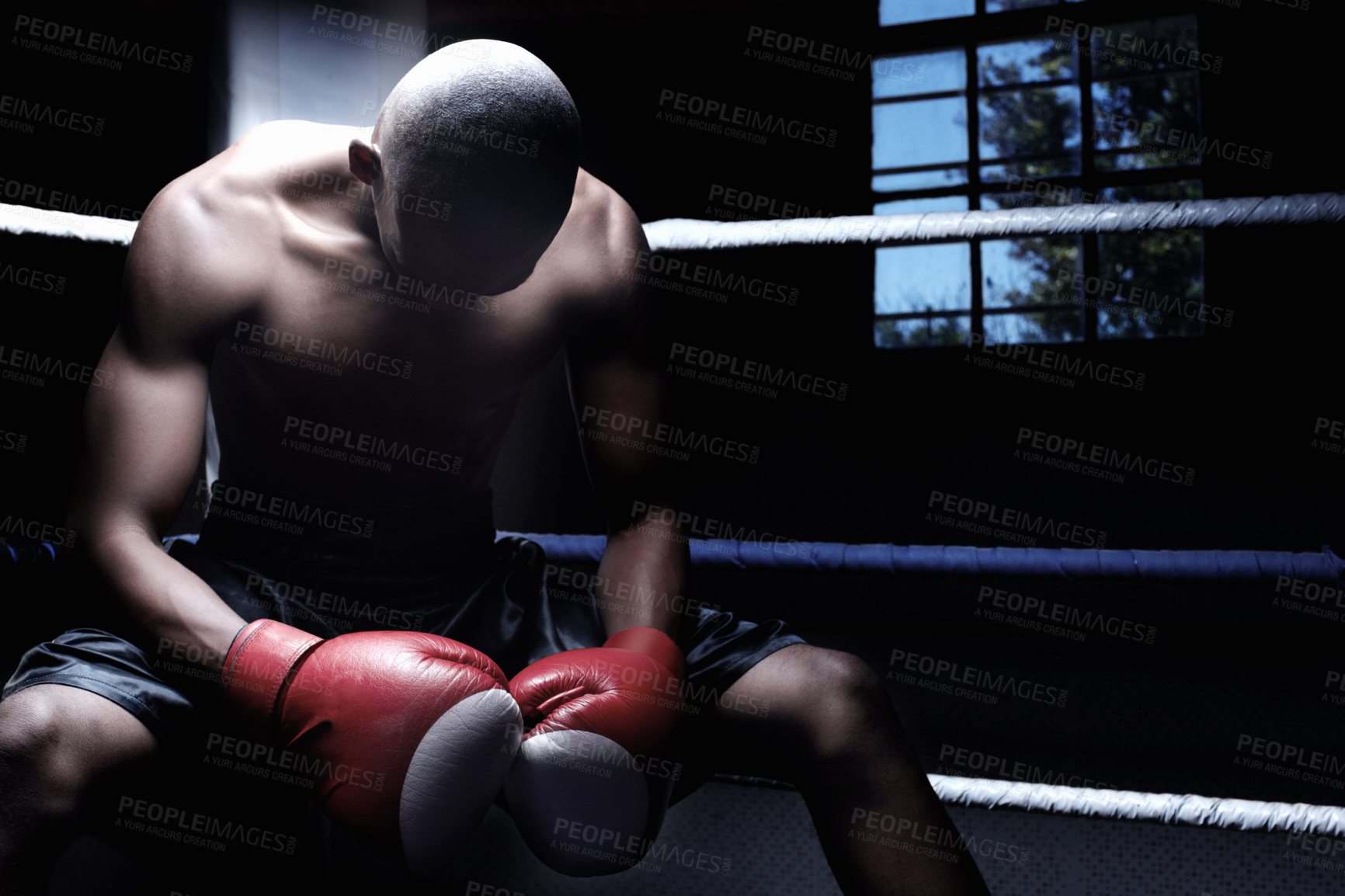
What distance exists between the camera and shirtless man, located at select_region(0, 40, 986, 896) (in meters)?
0.75

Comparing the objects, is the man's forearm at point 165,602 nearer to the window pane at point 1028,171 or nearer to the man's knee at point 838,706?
the man's knee at point 838,706

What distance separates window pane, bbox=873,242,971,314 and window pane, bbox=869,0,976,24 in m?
1.06

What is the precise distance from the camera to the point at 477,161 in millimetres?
769

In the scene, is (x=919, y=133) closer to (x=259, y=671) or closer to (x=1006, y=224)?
(x=1006, y=224)

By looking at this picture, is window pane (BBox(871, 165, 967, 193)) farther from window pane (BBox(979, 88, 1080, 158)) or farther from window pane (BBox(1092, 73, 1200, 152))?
window pane (BBox(1092, 73, 1200, 152))

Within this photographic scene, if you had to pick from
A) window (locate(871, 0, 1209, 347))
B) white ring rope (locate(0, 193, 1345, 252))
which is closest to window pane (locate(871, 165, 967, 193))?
window (locate(871, 0, 1209, 347))

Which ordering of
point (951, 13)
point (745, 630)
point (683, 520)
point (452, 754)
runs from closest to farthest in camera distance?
point (452, 754)
point (745, 630)
point (683, 520)
point (951, 13)

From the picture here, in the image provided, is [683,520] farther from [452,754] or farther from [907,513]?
[907,513]

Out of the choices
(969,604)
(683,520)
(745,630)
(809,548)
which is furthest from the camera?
(969,604)

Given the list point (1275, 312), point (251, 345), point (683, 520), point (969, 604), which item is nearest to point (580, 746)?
point (683, 520)

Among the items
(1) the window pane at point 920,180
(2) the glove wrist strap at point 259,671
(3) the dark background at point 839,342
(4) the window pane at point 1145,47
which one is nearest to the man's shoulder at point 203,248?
(2) the glove wrist strap at point 259,671

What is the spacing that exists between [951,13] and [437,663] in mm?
4694

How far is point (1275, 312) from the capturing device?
4035 mm

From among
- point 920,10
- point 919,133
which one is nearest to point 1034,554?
point 919,133
